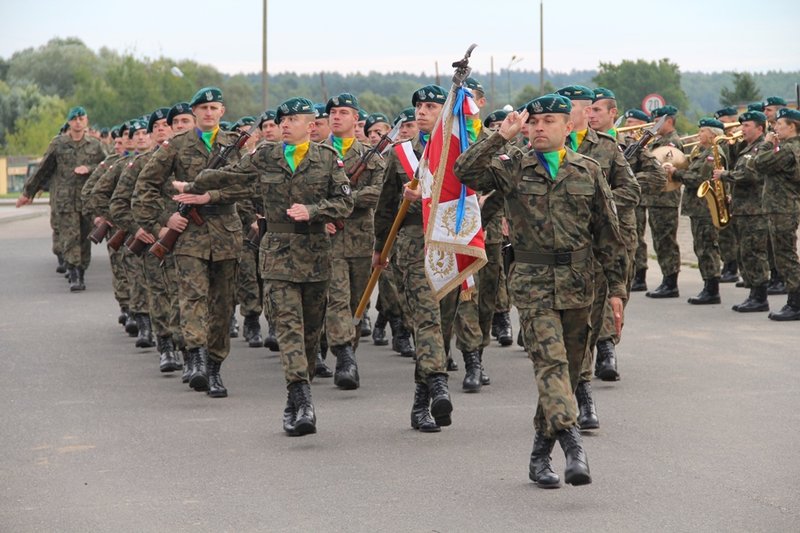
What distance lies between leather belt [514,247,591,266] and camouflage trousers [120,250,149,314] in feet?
21.7

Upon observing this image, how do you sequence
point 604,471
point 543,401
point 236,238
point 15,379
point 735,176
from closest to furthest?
point 543,401 < point 604,471 < point 236,238 < point 15,379 < point 735,176

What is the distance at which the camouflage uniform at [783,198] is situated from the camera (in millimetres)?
14523

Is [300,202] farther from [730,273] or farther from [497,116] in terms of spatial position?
[730,273]

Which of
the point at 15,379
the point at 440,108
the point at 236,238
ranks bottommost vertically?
the point at 15,379

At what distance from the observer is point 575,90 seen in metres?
9.40

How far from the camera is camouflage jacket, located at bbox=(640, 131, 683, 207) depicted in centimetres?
1705

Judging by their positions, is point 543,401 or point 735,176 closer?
point 543,401

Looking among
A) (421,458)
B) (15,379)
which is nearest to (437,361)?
(421,458)

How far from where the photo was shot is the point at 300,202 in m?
9.25

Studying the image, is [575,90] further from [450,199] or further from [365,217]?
[365,217]

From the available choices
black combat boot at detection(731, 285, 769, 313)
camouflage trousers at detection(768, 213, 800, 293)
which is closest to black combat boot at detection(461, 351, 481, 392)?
camouflage trousers at detection(768, 213, 800, 293)

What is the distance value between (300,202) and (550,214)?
2483 mm

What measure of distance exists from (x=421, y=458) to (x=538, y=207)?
1685 mm

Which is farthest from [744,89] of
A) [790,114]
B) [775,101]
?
[790,114]
